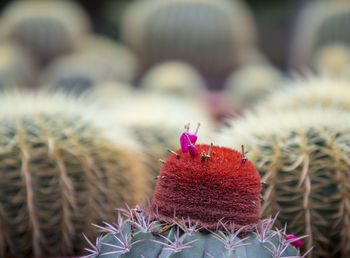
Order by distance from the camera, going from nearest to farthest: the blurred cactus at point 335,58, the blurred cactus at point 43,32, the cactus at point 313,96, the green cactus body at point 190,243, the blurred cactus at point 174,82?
the green cactus body at point 190,243
the cactus at point 313,96
the blurred cactus at point 335,58
the blurred cactus at point 174,82
the blurred cactus at point 43,32

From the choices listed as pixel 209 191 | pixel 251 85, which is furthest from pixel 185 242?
pixel 251 85

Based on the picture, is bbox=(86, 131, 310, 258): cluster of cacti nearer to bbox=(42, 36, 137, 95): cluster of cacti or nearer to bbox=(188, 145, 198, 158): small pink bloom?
bbox=(188, 145, 198, 158): small pink bloom

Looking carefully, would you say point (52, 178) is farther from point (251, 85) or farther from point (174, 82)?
point (251, 85)

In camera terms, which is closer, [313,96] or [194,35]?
[313,96]

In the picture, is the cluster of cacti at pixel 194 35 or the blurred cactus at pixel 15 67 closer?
the blurred cactus at pixel 15 67

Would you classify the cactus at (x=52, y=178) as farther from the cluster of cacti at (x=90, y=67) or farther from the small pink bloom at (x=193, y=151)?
the cluster of cacti at (x=90, y=67)

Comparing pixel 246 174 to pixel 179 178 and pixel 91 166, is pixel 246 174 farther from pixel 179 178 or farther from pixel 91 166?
pixel 91 166

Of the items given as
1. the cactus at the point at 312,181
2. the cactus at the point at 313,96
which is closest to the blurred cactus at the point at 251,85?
the cactus at the point at 313,96
